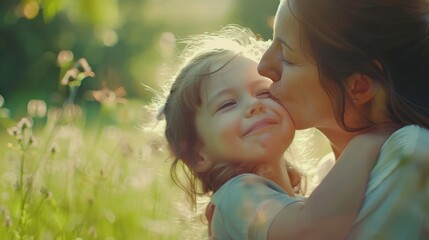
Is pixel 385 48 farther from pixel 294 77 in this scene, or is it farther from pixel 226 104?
pixel 226 104

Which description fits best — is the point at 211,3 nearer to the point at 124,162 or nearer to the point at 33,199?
the point at 124,162

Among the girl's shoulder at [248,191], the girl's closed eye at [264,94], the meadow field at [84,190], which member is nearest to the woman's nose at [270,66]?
the girl's closed eye at [264,94]

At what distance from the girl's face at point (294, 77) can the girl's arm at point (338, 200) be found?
0.23 metres

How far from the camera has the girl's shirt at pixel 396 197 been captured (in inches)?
98.7

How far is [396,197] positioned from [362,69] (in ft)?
1.18

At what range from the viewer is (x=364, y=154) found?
8.36ft

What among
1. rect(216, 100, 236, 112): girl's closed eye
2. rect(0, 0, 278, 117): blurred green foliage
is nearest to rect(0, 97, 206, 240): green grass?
rect(216, 100, 236, 112): girl's closed eye

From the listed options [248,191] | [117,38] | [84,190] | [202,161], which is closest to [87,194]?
[84,190]

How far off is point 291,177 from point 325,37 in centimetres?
66

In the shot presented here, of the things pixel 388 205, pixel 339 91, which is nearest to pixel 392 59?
pixel 339 91

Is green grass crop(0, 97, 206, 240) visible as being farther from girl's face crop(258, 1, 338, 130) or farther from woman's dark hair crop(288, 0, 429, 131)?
woman's dark hair crop(288, 0, 429, 131)

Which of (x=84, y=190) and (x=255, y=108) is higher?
(x=255, y=108)

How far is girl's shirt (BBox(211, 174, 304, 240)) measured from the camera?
264cm

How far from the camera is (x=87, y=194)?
3.88m
